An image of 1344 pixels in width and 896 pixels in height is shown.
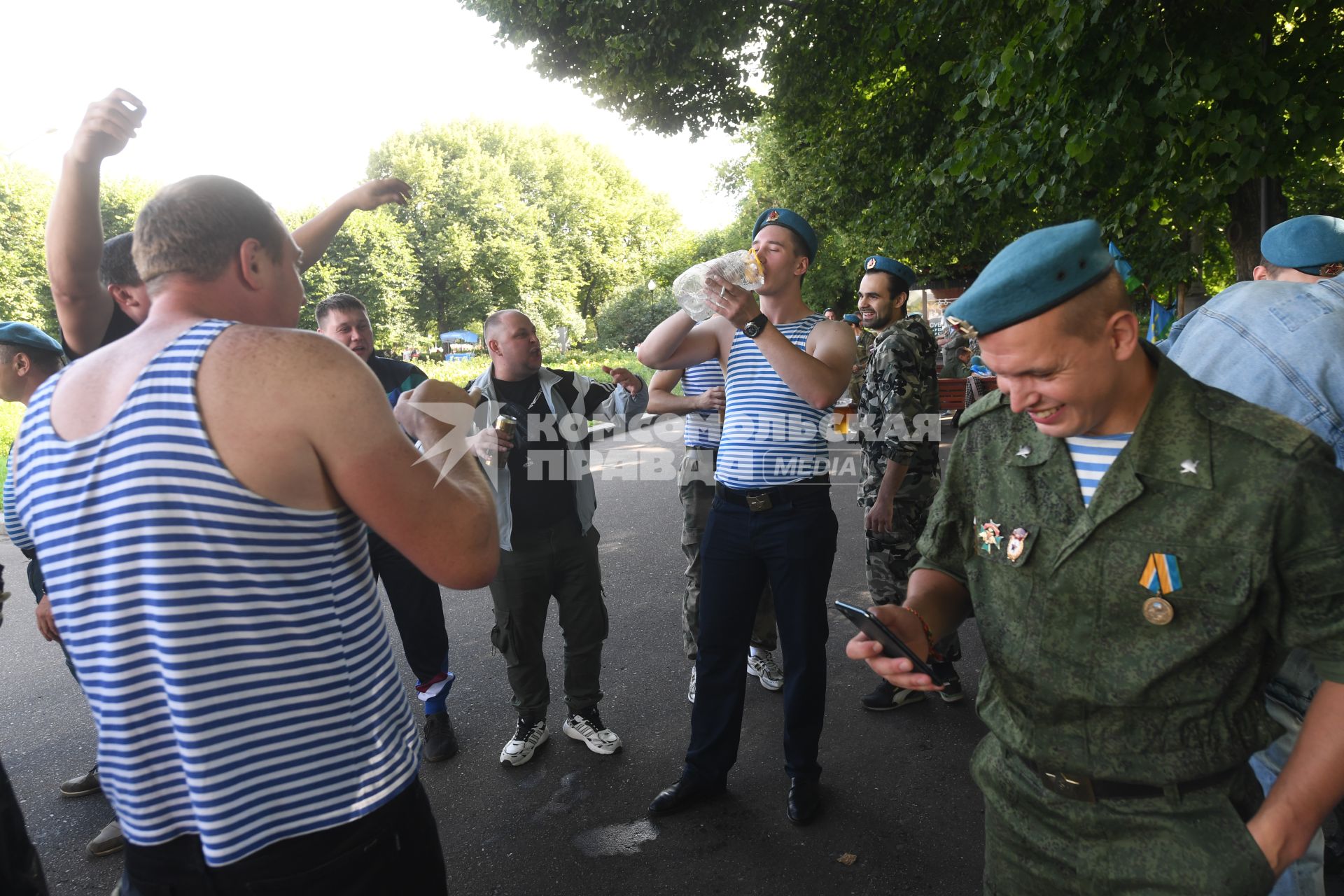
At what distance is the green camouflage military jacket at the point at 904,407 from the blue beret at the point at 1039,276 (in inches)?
104

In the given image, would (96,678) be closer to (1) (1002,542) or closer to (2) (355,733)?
(2) (355,733)

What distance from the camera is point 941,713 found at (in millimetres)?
3898

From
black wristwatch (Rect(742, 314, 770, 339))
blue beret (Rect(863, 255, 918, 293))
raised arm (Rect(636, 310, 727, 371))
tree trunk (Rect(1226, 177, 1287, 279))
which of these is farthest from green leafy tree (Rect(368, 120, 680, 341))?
black wristwatch (Rect(742, 314, 770, 339))

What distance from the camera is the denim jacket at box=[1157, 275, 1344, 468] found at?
1.87m

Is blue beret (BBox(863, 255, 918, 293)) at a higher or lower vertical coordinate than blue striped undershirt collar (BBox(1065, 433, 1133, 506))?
higher

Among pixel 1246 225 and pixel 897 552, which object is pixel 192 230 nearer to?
pixel 897 552

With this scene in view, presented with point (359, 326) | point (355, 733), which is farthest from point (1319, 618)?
point (359, 326)

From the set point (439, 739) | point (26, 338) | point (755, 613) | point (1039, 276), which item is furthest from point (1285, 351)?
point (26, 338)

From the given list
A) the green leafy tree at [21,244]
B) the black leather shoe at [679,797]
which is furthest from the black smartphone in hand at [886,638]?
the green leafy tree at [21,244]

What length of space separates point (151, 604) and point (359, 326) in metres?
2.87

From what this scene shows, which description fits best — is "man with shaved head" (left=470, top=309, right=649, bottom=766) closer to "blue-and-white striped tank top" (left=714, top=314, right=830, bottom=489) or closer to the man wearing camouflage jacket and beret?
"blue-and-white striped tank top" (left=714, top=314, right=830, bottom=489)

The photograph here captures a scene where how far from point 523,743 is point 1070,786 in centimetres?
Answer: 280

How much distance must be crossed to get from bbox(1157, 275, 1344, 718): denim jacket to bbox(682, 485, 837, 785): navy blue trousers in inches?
54.1

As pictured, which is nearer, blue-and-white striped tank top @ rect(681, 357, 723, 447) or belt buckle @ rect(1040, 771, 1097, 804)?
belt buckle @ rect(1040, 771, 1097, 804)
